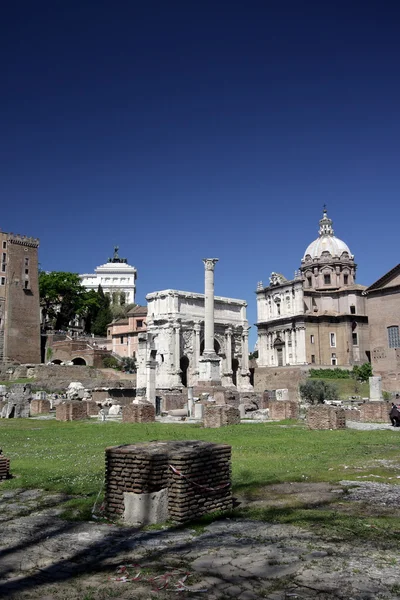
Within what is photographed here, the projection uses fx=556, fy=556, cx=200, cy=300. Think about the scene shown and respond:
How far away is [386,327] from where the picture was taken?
45906mm

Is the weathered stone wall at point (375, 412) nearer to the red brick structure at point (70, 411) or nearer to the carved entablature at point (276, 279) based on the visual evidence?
the red brick structure at point (70, 411)

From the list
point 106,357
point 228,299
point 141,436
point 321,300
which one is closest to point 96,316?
point 106,357

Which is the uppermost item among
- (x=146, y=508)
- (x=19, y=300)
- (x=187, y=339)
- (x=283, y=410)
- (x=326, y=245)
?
(x=326, y=245)

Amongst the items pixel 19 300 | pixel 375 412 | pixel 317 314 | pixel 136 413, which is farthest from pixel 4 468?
pixel 317 314

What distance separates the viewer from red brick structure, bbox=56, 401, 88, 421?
24922 mm

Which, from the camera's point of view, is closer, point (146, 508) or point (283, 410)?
point (146, 508)

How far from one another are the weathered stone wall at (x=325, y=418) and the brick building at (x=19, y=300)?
4400cm

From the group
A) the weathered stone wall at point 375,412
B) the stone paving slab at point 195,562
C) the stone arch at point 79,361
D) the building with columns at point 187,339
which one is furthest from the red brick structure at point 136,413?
the stone arch at point 79,361

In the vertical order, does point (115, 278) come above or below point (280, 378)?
above

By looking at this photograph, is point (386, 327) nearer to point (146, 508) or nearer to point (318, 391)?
point (318, 391)

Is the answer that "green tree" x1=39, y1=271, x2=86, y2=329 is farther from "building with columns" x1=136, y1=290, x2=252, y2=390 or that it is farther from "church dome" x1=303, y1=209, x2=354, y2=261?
"church dome" x1=303, y1=209, x2=354, y2=261

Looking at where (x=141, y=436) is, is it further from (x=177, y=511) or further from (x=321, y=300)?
(x=321, y=300)

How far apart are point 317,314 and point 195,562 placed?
57.0 meters

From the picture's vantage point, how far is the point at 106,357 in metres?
61.1
